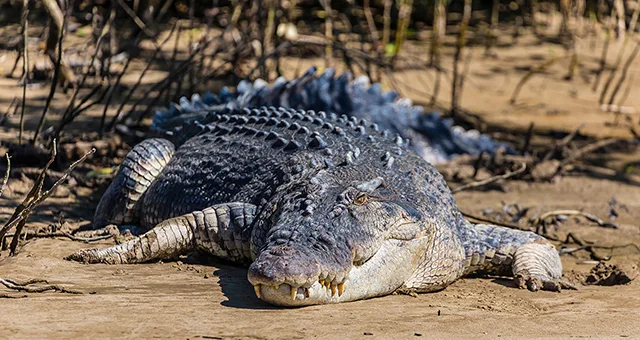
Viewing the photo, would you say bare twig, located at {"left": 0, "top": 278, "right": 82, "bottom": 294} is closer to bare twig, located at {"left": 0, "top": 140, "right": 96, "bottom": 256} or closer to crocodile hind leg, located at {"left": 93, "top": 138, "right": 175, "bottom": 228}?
bare twig, located at {"left": 0, "top": 140, "right": 96, "bottom": 256}

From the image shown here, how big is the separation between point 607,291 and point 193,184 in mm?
2335

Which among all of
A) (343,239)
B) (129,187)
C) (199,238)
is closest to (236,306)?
(343,239)

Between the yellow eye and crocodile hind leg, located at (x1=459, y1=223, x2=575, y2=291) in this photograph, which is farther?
crocodile hind leg, located at (x1=459, y1=223, x2=575, y2=291)

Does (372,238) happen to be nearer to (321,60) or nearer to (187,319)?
(187,319)

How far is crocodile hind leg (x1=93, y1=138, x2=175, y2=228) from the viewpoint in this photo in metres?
5.61

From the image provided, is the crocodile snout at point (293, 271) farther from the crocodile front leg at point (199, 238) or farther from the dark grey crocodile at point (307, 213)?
the crocodile front leg at point (199, 238)

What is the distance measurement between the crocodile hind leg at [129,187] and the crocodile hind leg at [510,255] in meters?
2.02

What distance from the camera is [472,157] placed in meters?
7.71

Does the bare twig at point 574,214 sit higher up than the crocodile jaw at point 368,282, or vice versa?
the crocodile jaw at point 368,282

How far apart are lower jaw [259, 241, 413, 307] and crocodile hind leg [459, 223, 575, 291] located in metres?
0.67

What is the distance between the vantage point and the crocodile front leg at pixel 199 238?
4.54 m

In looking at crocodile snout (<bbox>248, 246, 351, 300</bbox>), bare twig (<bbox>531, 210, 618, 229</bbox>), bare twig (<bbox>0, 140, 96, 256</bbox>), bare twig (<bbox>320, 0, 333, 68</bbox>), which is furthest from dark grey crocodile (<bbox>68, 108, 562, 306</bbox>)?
bare twig (<bbox>320, 0, 333, 68</bbox>)

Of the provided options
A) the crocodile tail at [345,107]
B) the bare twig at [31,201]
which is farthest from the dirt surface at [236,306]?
the crocodile tail at [345,107]

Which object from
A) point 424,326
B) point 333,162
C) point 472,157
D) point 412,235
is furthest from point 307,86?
point 424,326
